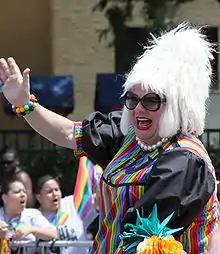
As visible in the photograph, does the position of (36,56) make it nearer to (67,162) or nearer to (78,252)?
(67,162)

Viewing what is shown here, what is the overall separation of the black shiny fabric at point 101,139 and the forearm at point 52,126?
0.07 metres

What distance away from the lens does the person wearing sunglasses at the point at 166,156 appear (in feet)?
8.67

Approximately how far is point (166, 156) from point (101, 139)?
1.51ft

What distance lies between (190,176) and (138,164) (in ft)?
0.81

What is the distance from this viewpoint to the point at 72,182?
745 cm

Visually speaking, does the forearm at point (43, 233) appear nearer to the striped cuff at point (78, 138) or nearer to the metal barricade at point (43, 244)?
the metal barricade at point (43, 244)

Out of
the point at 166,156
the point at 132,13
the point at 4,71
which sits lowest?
the point at 166,156

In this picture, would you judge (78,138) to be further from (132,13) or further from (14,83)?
(132,13)

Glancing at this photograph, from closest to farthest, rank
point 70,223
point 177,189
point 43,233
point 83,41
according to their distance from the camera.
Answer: point 177,189
point 43,233
point 70,223
point 83,41

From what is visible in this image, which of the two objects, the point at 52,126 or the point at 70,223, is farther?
the point at 70,223

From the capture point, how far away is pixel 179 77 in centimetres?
278

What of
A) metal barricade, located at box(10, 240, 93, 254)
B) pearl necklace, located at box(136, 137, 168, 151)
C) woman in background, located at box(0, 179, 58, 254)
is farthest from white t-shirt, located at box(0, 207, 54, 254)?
pearl necklace, located at box(136, 137, 168, 151)

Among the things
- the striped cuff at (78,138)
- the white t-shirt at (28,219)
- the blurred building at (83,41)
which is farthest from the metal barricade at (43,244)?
the blurred building at (83,41)

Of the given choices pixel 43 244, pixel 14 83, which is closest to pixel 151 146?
pixel 14 83
